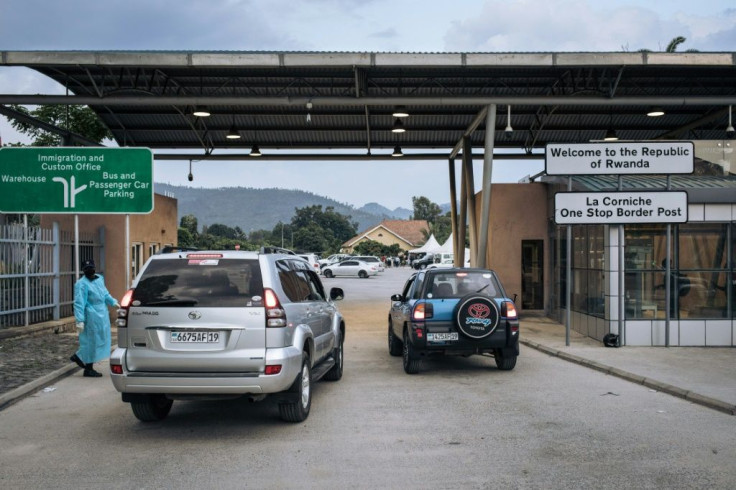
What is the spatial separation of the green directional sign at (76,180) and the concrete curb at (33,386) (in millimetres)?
5594

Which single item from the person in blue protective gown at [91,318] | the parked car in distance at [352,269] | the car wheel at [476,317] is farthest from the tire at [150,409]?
the parked car in distance at [352,269]

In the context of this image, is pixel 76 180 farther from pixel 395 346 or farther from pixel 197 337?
pixel 197 337

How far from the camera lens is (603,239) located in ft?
45.3

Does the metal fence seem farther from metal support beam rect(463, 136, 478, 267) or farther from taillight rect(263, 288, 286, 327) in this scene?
metal support beam rect(463, 136, 478, 267)

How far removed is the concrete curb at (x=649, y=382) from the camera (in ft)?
25.3

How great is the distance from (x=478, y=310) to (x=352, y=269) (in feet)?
142

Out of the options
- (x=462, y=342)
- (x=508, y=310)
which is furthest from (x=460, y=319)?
(x=508, y=310)

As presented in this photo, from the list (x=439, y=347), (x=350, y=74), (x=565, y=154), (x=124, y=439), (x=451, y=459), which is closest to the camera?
(x=451, y=459)

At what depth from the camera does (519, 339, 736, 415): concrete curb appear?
7716 millimetres

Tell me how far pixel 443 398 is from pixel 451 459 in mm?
2739

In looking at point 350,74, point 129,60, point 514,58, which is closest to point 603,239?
point 514,58

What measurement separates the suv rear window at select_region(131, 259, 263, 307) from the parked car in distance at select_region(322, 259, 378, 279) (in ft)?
149

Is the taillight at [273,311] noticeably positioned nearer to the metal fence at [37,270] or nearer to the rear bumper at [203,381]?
the rear bumper at [203,381]

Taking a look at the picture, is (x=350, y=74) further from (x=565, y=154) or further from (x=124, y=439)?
(x=124, y=439)
